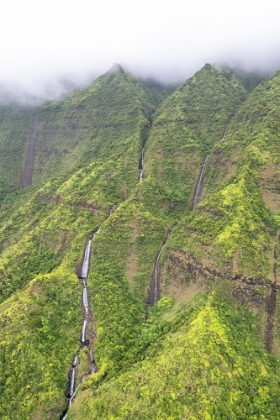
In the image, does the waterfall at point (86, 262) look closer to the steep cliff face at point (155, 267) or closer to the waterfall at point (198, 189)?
Answer: the steep cliff face at point (155, 267)

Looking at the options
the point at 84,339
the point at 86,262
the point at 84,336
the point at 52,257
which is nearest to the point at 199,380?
the point at 84,339

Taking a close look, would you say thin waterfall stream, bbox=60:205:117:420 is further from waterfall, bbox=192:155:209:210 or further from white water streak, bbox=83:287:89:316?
waterfall, bbox=192:155:209:210

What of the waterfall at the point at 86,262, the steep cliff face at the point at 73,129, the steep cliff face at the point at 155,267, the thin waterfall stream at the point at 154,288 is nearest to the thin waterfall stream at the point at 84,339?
the waterfall at the point at 86,262

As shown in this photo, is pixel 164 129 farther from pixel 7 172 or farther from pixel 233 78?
pixel 7 172

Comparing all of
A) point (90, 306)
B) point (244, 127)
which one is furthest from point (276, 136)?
point (90, 306)

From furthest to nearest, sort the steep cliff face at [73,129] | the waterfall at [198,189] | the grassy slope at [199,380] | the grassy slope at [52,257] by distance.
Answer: the steep cliff face at [73,129], the waterfall at [198,189], the grassy slope at [52,257], the grassy slope at [199,380]

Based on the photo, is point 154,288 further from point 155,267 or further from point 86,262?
point 86,262

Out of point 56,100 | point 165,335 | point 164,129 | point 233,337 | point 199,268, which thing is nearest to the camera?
point 233,337

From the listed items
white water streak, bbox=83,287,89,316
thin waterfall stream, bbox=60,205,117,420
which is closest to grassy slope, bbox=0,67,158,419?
thin waterfall stream, bbox=60,205,117,420

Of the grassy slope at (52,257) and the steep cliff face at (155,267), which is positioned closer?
the steep cliff face at (155,267)
